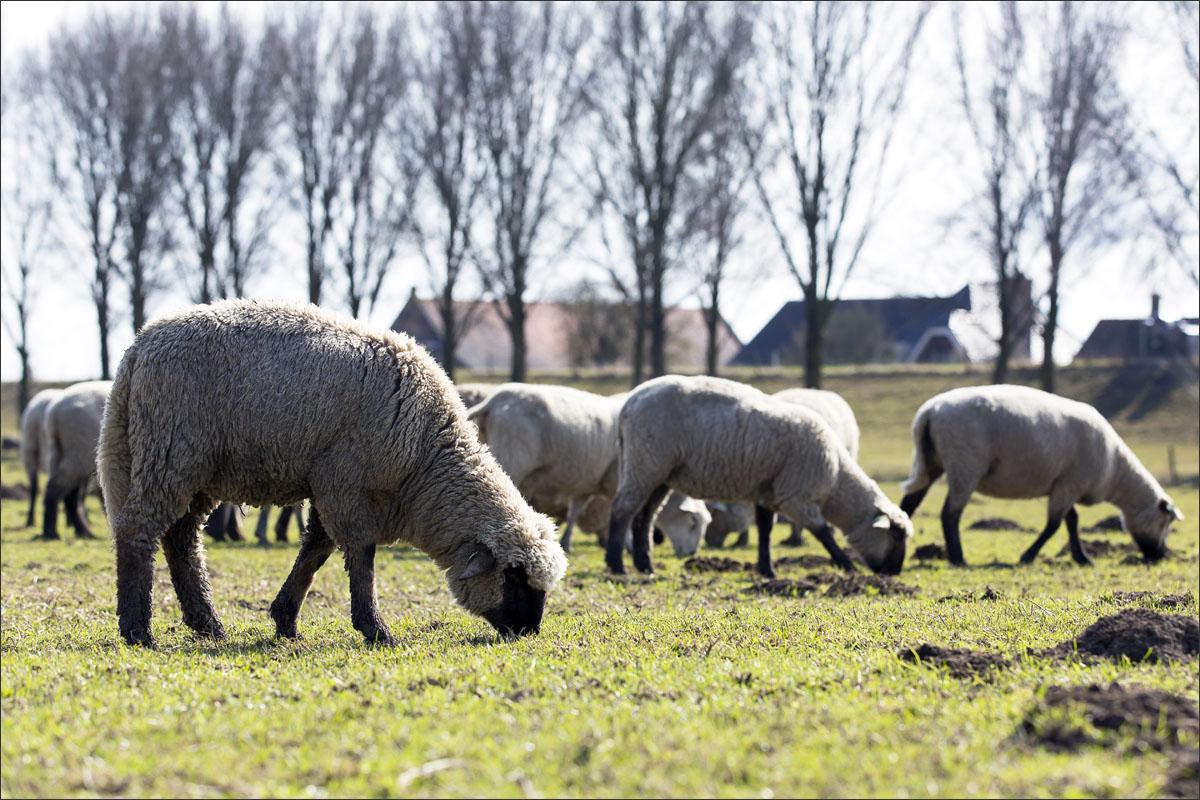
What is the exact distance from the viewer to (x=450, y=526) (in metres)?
8.23

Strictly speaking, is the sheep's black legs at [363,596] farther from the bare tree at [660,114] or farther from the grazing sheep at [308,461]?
the bare tree at [660,114]

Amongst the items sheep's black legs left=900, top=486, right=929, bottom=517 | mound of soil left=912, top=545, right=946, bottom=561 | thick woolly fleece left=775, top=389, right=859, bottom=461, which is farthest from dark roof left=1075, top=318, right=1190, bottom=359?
mound of soil left=912, top=545, right=946, bottom=561

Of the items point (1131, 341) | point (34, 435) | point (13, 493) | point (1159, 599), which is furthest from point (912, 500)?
point (1131, 341)

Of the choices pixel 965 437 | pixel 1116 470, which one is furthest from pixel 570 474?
pixel 1116 470

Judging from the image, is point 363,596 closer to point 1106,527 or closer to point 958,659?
point 958,659

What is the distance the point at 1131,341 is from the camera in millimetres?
58938

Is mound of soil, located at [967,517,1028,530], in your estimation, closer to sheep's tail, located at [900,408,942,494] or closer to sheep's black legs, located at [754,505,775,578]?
sheep's tail, located at [900,408,942,494]

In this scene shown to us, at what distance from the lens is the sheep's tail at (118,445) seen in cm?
791

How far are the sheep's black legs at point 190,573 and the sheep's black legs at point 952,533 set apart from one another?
10170mm

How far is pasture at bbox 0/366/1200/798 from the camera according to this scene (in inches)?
171

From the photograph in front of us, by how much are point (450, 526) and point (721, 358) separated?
2844 inches

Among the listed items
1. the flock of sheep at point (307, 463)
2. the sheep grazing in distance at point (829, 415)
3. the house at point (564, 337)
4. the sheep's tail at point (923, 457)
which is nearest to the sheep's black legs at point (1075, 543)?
the sheep's tail at point (923, 457)

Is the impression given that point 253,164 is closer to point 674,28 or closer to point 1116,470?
point 674,28

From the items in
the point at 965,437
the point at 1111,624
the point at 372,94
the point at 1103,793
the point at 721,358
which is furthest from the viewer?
the point at 721,358
